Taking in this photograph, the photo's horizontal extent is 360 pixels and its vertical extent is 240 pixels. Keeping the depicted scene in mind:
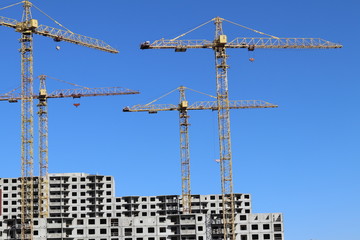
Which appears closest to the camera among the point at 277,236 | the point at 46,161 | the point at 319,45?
the point at 277,236

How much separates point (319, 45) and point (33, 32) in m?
57.7

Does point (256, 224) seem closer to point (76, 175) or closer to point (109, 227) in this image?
point (109, 227)

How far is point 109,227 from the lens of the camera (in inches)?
5433

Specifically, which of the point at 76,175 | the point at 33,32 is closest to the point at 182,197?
the point at 76,175

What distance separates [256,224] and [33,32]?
57.6 meters

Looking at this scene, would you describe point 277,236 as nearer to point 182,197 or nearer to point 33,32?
point 182,197

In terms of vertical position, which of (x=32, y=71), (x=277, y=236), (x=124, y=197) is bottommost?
(x=277, y=236)

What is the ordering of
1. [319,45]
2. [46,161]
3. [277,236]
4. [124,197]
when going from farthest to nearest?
[124,197], [46,161], [319,45], [277,236]

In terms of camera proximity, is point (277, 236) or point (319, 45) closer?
point (277, 236)

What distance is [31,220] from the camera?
5438 inches

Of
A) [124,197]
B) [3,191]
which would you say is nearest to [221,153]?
[124,197]

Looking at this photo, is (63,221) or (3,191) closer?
(63,221)

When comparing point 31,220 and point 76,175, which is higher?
point 76,175

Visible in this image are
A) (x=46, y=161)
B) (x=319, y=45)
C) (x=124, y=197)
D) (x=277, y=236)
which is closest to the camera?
(x=277, y=236)
